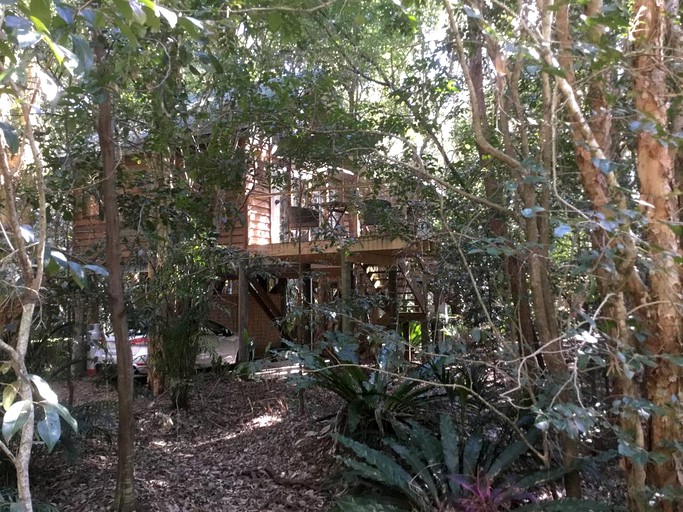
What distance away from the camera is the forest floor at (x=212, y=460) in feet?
16.7

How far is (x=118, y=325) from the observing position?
450 centimetres

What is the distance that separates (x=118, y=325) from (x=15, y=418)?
274 centimetres

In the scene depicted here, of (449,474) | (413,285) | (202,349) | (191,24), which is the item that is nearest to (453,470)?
(449,474)

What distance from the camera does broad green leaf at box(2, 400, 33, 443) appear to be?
5.90 ft

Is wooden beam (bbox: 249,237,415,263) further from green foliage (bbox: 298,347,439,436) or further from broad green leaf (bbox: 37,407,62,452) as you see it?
broad green leaf (bbox: 37,407,62,452)

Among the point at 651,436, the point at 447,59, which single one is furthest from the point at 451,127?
the point at 651,436

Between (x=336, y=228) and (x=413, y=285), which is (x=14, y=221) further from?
(x=413, y=285)

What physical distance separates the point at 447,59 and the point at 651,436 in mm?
5584

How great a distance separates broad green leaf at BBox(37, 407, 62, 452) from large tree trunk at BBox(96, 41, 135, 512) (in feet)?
8.56

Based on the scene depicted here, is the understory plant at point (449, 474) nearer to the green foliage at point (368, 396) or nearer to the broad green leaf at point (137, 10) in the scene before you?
the green foliage at point (368, 396)

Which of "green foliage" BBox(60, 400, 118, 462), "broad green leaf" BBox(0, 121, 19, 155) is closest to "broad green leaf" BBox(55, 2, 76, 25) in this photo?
"broad green leaf" BBox(0, 121, 19, 155)

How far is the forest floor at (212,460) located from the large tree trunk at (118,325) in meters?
0.29

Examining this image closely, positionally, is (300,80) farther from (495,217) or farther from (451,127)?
(451,127)

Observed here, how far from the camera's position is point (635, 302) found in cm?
336
